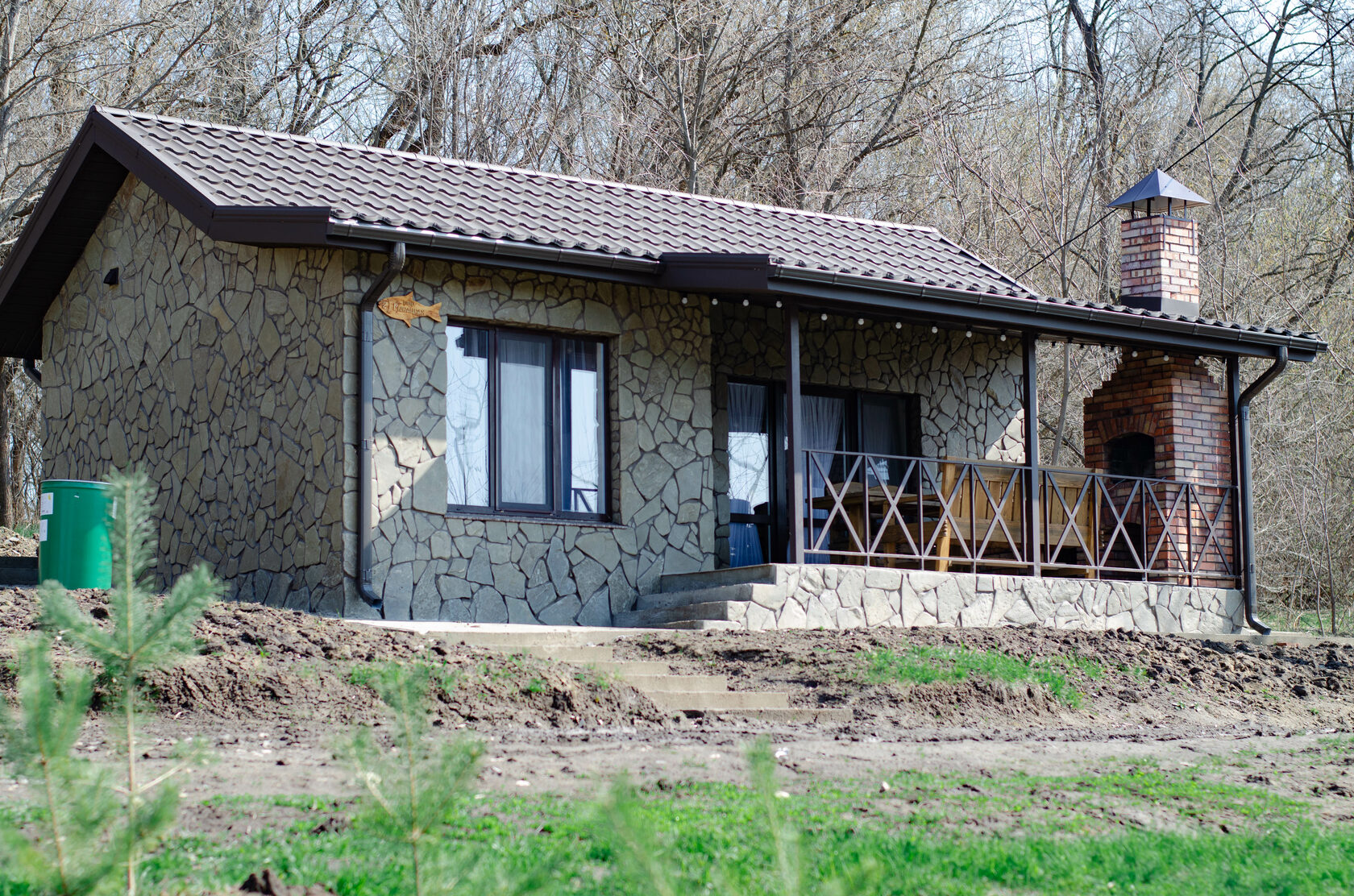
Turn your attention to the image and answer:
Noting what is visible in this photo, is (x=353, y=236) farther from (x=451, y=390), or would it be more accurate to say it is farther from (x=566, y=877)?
(x=566, y=877)

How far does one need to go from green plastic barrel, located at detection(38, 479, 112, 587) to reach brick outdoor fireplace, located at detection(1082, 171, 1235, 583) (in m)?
8.55

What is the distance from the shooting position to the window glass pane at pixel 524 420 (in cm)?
1130

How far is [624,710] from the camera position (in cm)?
774

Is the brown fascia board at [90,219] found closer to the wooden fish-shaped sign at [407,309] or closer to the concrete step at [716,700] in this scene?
the wooden fish-shaped sign at [407,309]

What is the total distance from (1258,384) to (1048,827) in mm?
9565

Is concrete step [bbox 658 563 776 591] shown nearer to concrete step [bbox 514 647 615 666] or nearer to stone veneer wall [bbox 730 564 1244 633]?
stone veneer wall [bbox 730 564 1244 633]

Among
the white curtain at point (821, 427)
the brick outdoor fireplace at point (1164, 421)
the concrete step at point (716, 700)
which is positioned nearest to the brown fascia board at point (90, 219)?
the concrete step at point (716, 700)

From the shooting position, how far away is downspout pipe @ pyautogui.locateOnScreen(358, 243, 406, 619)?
10.1 m

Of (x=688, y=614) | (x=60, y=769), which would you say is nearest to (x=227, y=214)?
(x=688, y=614)

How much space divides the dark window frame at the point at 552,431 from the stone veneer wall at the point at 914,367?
1.62m

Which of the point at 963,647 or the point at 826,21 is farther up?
the point at 826,21

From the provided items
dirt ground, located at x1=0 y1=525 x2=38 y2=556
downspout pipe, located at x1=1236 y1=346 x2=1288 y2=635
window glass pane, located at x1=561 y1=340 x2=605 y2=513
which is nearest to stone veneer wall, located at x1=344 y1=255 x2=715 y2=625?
window glass pane, located at x1=561 y1=340 x2=605 y2=513

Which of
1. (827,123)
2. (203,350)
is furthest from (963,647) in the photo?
(827,123)

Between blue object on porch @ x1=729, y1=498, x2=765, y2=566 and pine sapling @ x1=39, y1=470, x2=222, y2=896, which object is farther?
blue object on porch @ x1=729, y1=498, x2=765, y2=566
